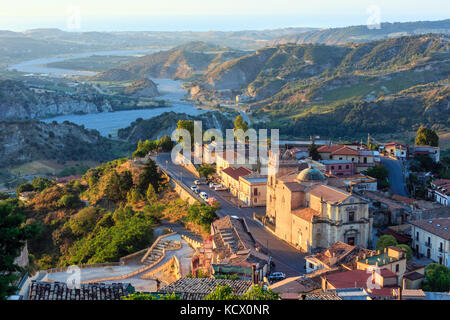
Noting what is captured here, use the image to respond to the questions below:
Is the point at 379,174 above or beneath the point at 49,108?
above

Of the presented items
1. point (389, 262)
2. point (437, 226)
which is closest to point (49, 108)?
point (437, 226)

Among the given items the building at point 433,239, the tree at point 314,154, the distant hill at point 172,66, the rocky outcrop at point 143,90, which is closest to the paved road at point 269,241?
the building at point 433,239

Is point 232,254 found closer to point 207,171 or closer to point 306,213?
point 306,213

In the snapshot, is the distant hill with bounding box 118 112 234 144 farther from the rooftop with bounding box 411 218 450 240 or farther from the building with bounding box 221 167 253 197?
the rooftop with bounding box 411 218 450 240

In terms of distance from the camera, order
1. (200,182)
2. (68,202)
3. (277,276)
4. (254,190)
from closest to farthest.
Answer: (277,276) < (254,190) < (200,182) < (68,202)

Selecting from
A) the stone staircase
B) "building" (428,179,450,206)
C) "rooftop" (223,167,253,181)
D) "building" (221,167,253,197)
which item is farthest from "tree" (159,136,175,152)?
"building" (428,179,450,206)
